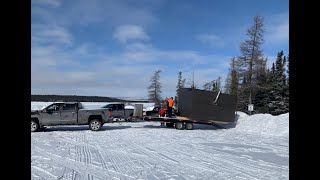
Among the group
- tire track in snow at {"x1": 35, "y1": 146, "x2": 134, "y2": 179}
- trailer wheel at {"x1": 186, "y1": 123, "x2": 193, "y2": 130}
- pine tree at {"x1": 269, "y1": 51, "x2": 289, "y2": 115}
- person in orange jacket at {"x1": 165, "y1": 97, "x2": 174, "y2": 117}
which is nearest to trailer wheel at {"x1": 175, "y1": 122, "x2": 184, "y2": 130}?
trailer wheel at {"x1": 186, "y1": 123, "x2": 193, "y2": 130}

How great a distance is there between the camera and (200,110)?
23.4m

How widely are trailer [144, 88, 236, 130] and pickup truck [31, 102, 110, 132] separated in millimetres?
4006

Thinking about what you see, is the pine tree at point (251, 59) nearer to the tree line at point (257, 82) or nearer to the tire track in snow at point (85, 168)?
the tree line at point (257, 82)

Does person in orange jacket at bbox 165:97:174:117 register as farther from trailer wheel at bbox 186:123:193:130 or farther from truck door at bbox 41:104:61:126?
truck door at bbox 41:104:61:126

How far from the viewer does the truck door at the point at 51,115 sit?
781 inches

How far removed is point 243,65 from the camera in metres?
41.9

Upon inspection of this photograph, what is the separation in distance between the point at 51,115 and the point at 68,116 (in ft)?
3.29

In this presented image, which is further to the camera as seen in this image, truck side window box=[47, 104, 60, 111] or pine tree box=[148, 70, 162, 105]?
pine tree box=[148, 70, 162, 105]

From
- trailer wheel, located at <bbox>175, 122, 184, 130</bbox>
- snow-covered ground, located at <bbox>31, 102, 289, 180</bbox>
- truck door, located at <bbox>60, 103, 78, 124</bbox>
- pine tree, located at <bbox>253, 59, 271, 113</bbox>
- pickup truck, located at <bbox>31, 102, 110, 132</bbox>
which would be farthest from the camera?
pine tree, located at <bbox>253, 59, 271, 113</bbox>

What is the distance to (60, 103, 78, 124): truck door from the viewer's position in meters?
20.3

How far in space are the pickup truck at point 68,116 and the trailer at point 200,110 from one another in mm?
4006
